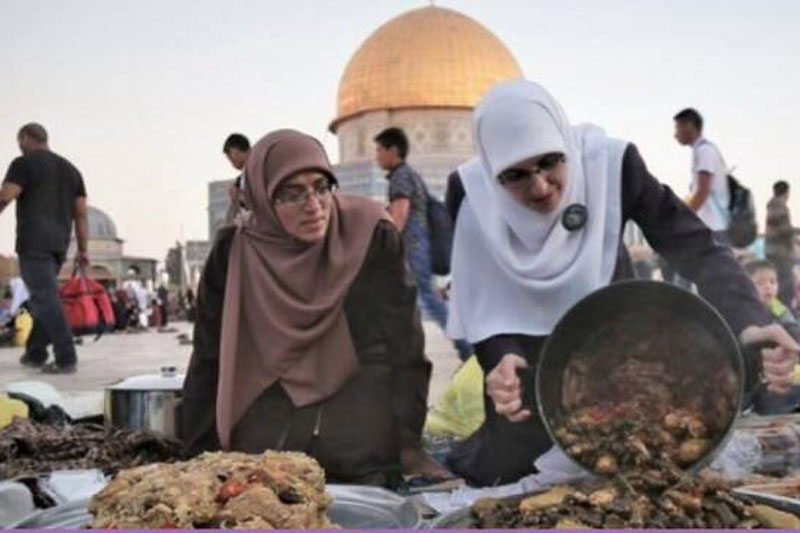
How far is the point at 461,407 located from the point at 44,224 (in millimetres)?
1259

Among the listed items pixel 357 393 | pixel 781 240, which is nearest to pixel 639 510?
pixel 357 393

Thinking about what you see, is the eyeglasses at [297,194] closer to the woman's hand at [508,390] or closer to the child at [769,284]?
the woman's hand at [508,390]

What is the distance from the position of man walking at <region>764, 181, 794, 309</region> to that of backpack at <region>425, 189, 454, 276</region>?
2.96ft

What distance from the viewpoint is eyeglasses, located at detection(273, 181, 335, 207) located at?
2324mm

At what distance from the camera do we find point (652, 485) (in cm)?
167

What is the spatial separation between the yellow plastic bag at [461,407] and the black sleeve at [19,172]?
49.9 inches

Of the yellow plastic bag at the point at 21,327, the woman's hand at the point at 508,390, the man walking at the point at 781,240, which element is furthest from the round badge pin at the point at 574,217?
the yellow plastic bag at the point at 21,327

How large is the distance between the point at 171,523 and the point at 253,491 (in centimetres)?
14

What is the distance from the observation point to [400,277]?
2.49 meters

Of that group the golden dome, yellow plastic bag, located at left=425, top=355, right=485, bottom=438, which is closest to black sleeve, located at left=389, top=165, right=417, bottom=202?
the golden dome

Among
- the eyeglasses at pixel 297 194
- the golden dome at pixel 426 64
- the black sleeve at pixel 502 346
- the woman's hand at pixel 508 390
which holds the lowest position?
the woman's hand at pixel 508 390

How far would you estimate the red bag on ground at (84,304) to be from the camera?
2.94 m

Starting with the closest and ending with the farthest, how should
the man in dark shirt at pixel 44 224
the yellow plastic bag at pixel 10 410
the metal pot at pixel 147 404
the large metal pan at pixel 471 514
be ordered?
the large metal pan at pixel 471 514 < the man in dark shirt at pixel 44 224 < the metal pot at pixel 147 404 < the yellow plastic bag at pixel 10 410

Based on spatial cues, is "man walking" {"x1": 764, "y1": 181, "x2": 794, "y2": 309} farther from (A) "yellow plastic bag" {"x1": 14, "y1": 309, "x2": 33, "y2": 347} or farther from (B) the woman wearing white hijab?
(A) "yellow plastic bag" {"x1": 14, "y1": 309, "x2": 33, "y2": 347}
